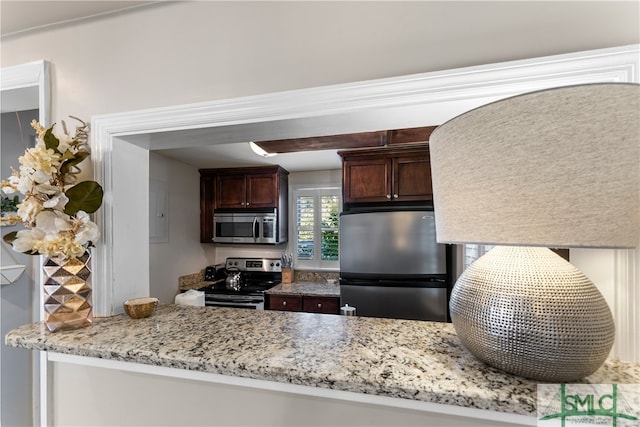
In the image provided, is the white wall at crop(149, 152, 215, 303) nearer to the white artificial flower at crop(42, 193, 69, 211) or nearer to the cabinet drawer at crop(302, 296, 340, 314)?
the cabinet drawer at crop(302, 296, 340, 314)

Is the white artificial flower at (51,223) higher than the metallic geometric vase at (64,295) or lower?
higher

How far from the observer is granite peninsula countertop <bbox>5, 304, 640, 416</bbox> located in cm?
61

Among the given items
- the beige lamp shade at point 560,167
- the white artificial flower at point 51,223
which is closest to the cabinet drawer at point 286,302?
the white artificial flower at point 51,223

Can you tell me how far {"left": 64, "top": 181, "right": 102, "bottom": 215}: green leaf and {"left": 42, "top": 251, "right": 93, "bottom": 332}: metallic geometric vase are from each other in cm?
18

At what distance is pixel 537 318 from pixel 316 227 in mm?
3179

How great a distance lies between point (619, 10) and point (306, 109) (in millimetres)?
834

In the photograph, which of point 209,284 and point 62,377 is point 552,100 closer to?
point 62,377

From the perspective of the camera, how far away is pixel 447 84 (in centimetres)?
82

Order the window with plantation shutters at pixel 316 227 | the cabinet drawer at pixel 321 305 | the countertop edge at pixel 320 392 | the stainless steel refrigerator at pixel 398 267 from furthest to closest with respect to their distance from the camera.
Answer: the window with plantation shutters at pixel 316 227
the cabinet drawer at pixel 321 305
the stainless steel refrigerator at pixel 398 267
the countertop edge at pixel 320 392

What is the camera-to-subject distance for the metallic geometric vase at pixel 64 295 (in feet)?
3.22

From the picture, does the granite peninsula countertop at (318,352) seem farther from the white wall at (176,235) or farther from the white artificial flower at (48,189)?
the white wall at (176,235)

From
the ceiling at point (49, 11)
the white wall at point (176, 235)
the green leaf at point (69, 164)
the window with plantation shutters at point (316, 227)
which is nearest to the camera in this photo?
Answer: the green leaf at point (69, 164)

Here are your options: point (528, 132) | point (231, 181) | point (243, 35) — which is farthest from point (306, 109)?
point (231, 181)

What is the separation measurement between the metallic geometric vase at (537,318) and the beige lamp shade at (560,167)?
0.14 meters
